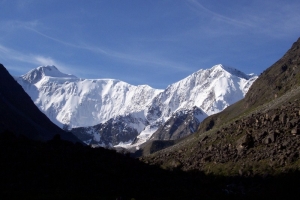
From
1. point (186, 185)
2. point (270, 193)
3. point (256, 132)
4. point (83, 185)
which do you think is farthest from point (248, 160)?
point (83, 185)

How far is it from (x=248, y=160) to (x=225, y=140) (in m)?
8.76

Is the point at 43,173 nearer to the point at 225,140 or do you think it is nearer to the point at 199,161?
the point at 199,161

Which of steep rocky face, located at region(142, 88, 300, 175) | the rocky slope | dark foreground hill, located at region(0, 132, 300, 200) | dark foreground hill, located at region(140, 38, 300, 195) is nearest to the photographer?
dark foreground hill, located at region(0, 132, 300, 200)

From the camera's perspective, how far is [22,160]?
37.6m

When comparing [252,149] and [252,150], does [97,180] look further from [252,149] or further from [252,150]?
[252,149]

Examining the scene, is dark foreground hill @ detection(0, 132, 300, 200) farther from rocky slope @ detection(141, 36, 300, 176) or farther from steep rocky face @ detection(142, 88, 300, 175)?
steep rocky face @ detection(142, 88, 300, 175)

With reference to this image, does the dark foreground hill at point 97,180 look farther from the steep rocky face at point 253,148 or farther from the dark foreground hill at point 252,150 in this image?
the steep rocky face at point 253,148

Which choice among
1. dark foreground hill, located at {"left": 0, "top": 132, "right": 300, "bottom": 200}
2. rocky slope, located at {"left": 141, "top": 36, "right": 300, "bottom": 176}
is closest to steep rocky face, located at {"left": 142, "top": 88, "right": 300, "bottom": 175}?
rocky slope, located at {"left": 141, "top": 36, "right": 300, "bottom": 176}

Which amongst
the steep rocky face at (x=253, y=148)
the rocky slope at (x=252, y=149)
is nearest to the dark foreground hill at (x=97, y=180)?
the rocky slope at (x=252, y=149)

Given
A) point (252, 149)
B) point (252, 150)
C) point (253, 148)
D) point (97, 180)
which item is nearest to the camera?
point (97, 180)

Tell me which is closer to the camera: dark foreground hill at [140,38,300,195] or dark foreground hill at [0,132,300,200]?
dark foreground hill at [0,132,300,200]

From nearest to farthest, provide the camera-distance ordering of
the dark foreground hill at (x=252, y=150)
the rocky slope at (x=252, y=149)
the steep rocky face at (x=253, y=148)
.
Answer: the dark foreground hill at (x=252, y=150), the rocky slope at (x=252, y=149), the steep rocky face at (x=253, y=148)

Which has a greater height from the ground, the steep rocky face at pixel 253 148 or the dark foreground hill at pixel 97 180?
the steep rocky face at pixel 253 148

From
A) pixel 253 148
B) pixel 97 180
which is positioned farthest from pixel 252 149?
pixel 97 180
